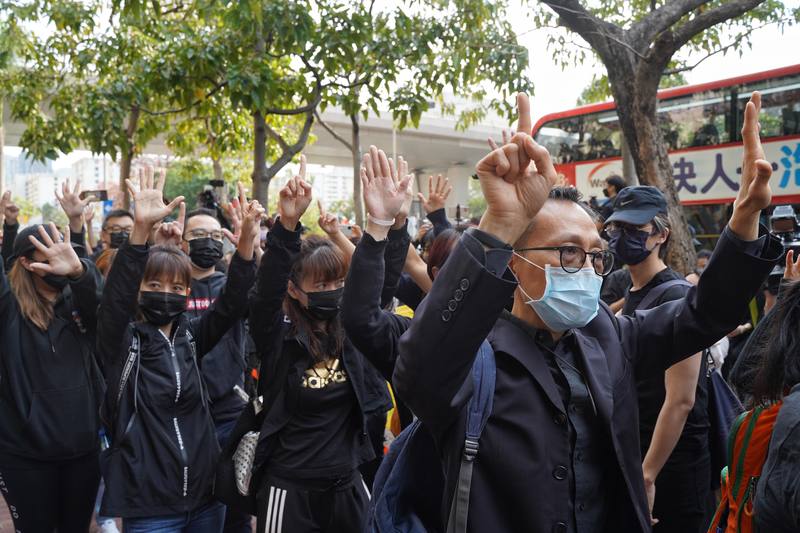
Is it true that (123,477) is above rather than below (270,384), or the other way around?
below

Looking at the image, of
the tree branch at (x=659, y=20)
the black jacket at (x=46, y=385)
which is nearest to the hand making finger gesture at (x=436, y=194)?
the black jacket at (x=46, y=385)

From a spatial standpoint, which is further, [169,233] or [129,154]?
[129,154]

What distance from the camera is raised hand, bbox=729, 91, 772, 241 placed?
1.82 metres

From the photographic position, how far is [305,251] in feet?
10.4

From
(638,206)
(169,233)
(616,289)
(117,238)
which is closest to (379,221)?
(638,206)

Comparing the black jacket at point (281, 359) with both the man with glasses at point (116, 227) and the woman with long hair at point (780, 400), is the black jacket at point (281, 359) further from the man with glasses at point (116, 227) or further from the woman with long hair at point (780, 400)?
the man with glasses at point (116, 227)

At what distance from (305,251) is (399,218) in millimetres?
433

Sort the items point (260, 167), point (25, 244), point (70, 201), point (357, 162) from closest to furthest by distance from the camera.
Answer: point (25, 244) → point (70, 201) → point (260, 167) → point (357, 162)

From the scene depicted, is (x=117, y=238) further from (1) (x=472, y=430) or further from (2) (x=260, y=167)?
(1) (x=472, y=430)

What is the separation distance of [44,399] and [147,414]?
73cm

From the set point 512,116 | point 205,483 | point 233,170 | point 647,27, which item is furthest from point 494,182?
point 233,170

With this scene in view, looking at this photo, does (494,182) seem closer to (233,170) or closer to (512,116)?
(512,116)

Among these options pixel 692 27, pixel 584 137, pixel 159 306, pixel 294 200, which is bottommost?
pixel 159 306

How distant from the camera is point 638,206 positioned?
11.3ft
